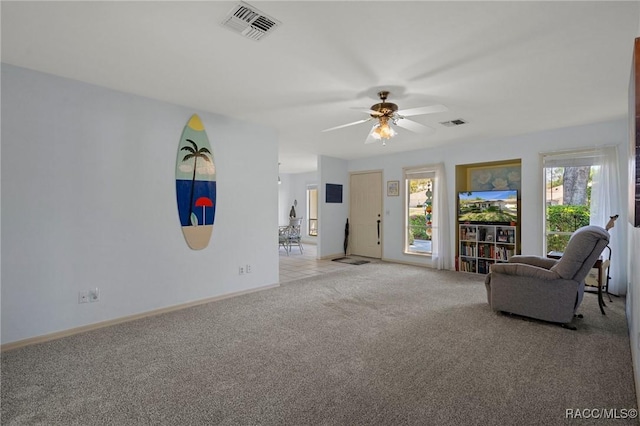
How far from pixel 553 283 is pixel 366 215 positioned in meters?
4.76

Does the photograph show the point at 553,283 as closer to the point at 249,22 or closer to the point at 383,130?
the point at 383,130

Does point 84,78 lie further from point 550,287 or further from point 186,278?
point 550,287

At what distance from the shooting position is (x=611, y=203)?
4340 millimetres

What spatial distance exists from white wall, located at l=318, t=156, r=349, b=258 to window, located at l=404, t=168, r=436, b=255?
5.47 feet

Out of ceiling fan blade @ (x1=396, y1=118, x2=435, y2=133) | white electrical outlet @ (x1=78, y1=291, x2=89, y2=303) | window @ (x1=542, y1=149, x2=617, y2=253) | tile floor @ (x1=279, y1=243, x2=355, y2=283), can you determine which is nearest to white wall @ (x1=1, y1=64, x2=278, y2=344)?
white electrical outlet @ (x1=78, y1=291, x2=89, y2=303)

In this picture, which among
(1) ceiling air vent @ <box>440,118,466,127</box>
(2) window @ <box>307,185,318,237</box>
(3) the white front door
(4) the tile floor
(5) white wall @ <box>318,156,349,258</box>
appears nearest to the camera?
(1) ceiling air vent @ <box>440,118,466,127</box>

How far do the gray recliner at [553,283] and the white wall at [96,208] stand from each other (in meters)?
3.42

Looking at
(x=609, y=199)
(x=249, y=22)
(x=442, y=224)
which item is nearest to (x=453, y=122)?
(x=442, y=224)

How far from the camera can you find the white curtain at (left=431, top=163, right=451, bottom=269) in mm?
6141

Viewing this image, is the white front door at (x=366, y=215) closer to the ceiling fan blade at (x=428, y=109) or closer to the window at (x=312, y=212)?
the window at (x=312, y=212)

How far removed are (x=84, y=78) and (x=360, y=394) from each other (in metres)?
3.78

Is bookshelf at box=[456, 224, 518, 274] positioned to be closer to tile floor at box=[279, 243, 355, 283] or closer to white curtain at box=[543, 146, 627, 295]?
white curtain at box=[543, 146, 627, 295]

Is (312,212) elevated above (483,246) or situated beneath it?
elevated above

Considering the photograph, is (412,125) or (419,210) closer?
(412,125)
